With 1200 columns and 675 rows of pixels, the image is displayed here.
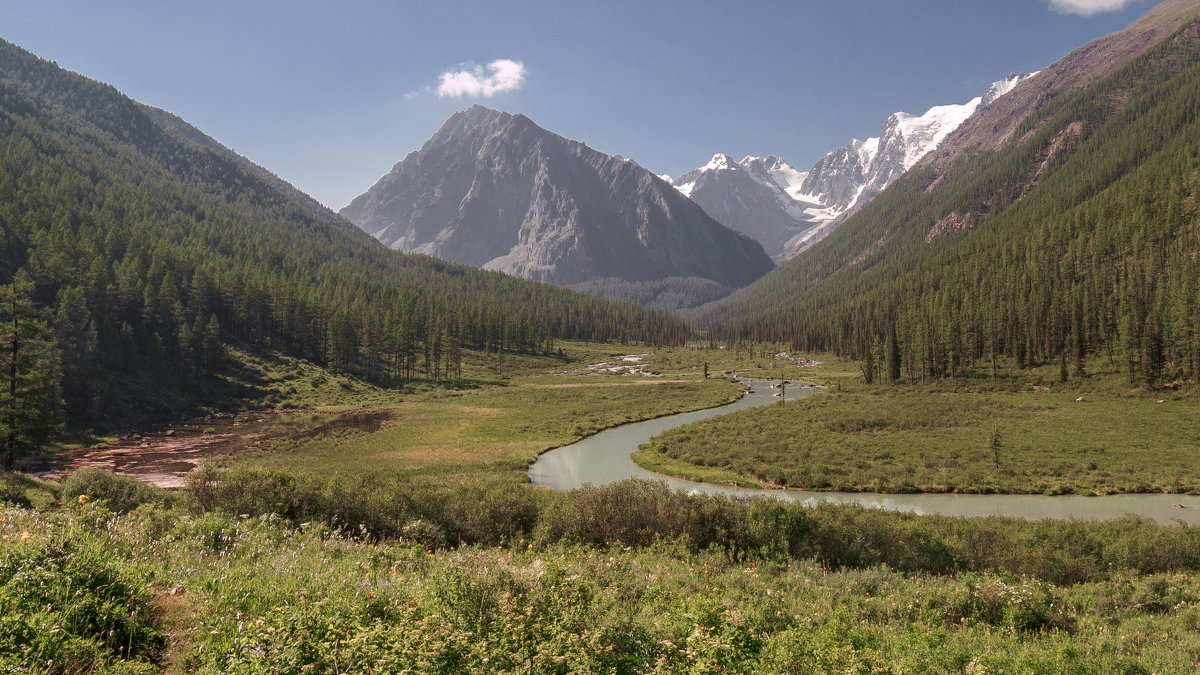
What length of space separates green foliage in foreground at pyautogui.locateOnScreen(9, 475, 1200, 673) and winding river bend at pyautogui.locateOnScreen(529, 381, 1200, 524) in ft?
27.1

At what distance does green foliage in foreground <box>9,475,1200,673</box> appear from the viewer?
718 cm

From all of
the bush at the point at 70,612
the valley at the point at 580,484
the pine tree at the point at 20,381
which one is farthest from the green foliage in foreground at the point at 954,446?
the pine tree at the point at 20,381

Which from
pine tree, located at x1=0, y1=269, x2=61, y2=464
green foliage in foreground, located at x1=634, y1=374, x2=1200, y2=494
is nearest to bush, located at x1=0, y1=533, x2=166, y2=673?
green foliage in foreground, located at x1=634, y1=374, x2=1200, y2=494

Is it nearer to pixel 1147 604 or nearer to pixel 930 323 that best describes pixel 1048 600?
pixel 1147 604

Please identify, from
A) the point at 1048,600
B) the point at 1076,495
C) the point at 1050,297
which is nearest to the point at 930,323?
the point at 1050,297

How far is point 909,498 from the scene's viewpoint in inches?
1564

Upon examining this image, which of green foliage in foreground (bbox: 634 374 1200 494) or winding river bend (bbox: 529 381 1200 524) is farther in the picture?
green foliage in foreground (bbox: 634 374 1200 494)

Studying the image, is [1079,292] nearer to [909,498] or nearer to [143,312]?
[909,498]

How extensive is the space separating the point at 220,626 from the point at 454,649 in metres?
3.54

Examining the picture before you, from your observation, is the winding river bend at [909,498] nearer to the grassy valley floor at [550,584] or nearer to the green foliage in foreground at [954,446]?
the green foliage in foreground at [954,446]

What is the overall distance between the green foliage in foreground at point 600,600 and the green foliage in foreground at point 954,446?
719 inches

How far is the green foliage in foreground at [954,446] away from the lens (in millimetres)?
41500

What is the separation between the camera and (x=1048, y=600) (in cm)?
1661

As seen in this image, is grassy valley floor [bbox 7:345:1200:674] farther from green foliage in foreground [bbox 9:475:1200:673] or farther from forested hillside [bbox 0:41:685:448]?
forested hillside [bbox 0:41:685:448]
